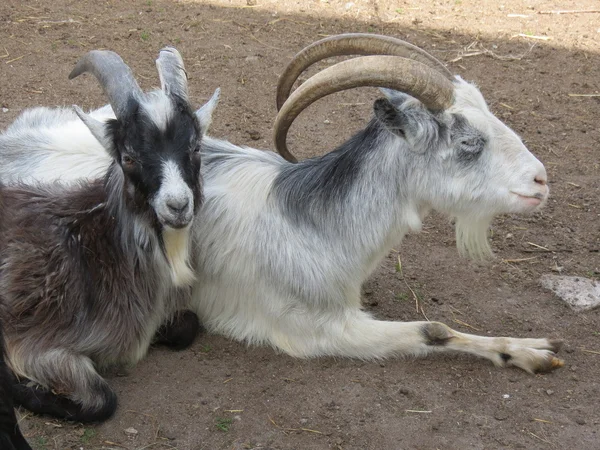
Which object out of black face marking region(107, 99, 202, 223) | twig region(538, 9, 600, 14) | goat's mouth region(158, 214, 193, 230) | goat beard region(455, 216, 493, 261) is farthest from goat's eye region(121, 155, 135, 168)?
twig region(538, 9, 600, 14)

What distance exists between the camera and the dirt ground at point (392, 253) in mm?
4500

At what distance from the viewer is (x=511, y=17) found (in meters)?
9.42

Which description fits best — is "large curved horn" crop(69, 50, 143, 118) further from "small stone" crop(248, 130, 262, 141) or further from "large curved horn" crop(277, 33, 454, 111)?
"small stone" crop(248, 130, 262, 141)

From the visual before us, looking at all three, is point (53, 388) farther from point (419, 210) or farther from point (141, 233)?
point (419, 210)

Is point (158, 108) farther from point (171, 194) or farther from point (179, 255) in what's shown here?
→ point (179, 255)

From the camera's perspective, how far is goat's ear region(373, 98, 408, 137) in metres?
4.62

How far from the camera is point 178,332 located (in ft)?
16.5

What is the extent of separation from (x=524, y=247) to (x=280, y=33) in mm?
3803

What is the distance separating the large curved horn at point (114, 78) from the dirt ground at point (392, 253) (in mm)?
1473

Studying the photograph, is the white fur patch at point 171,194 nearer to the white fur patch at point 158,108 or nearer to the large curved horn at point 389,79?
the white fur patch at point 158,108

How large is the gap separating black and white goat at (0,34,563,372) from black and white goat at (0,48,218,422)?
38cm

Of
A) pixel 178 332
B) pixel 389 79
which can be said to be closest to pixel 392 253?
pixel 178 332

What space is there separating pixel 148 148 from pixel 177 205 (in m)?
0.33

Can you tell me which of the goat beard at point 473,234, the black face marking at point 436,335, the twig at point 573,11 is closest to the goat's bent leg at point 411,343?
the black face marking at point 436,335
